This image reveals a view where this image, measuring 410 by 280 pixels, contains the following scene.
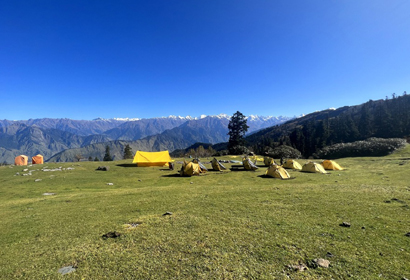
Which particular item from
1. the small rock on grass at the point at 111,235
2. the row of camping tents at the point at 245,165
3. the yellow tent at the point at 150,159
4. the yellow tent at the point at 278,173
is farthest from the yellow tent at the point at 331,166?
the small rock on grass at the point at 111,235

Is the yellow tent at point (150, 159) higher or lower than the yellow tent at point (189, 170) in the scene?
higher

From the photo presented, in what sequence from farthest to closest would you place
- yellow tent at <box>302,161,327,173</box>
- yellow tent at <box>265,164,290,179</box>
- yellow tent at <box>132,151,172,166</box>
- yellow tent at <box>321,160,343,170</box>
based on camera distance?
yellow tent at <box>132,151,172,166</box> → yellow tent at <box>321,160,343,170</box> → yellow tent at <box>302,161,327,173</box> → yellow tent at <box>265,164,290,179</box>

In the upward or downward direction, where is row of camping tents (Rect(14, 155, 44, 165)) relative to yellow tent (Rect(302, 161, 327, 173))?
upward

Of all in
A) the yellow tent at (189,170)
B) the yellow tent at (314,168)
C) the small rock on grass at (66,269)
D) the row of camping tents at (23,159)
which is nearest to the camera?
the small rock on grass at (66,269)

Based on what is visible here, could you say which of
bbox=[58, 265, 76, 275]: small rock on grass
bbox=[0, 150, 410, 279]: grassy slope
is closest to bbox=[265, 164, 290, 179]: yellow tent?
bbox=[0, 150, 410, 279]: grassy slope

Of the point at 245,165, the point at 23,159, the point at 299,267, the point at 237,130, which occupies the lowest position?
the point at 299,267

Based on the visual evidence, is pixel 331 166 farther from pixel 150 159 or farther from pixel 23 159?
pixel 23 159

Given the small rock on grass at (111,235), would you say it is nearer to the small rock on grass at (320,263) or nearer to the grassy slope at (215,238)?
the grassy slope at (215,238)

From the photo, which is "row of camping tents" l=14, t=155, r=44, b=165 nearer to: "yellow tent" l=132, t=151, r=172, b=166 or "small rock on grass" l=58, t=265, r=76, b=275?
"yellow tent" l=132, t=151, r=172, b=166

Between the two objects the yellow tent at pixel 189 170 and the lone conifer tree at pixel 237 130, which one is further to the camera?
the lone conifer tree at pixel 237 130

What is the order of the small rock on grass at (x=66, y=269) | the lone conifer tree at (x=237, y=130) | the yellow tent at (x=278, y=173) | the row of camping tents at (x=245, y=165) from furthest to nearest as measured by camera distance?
1. the lone conifer tree at (x=237, y=130)
2. the row of camping tents at (x=245, y=165)
3. the yellow tent at (x=278, y=173)
4. the small rock on grass at (x=66, y=269)

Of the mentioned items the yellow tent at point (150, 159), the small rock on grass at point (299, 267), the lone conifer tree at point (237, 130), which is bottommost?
the small rock on grass at point (299, 267)

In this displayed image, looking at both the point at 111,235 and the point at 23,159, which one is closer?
the point at 111,235

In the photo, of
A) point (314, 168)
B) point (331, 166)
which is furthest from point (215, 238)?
point (331, 166)
